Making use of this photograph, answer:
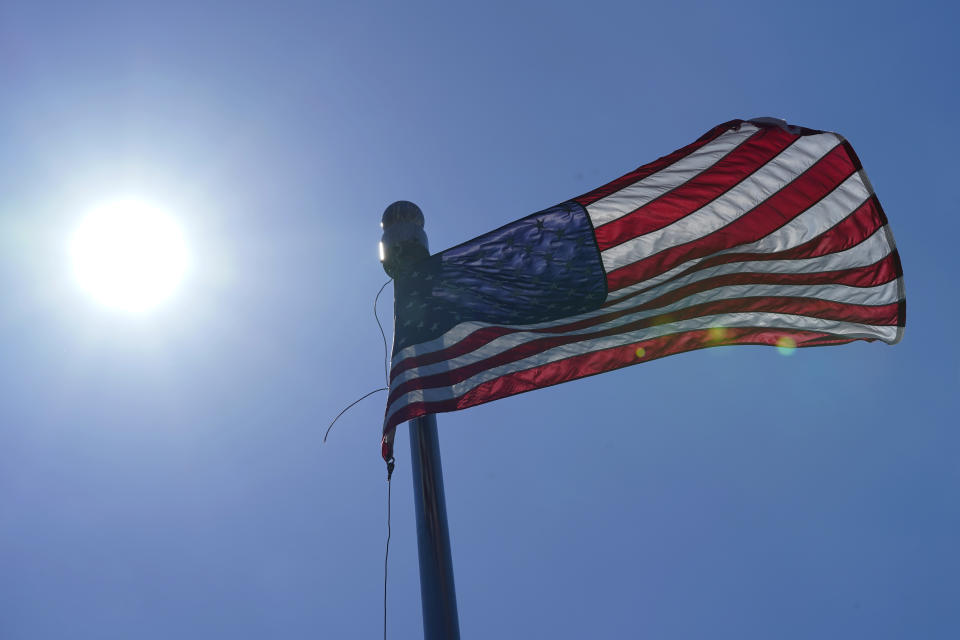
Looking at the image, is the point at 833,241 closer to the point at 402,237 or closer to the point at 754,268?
the point at 754,268

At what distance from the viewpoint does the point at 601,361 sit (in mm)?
6684

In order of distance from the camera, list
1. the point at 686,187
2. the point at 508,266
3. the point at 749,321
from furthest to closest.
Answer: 1. the point at 749,321
2. the point at 686,187
3. the point at 508,266

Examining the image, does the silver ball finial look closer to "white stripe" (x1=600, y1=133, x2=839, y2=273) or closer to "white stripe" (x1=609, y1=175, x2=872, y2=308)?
"white stripe" (x1=600, y1=133, x2=839, y2=273)

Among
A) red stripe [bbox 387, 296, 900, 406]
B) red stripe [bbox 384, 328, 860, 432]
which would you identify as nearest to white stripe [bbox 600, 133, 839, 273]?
red stripe [bbox 387, 296, 900, 406]

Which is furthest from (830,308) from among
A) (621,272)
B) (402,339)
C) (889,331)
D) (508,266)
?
(402,339)

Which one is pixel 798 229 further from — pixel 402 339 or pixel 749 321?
pixel 402 339

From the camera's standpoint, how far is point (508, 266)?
21.1 feet

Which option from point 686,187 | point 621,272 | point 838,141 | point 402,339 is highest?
point 838,141

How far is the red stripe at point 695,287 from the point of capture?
593 cm

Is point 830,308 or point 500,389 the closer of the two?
point 500,389

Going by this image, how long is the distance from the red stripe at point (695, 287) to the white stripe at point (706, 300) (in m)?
0.03

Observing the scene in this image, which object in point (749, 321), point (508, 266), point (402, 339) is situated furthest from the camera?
point (749, 321)

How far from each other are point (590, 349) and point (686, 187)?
172 centimetres

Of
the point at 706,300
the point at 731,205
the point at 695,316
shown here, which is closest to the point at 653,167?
the point at 731,205
